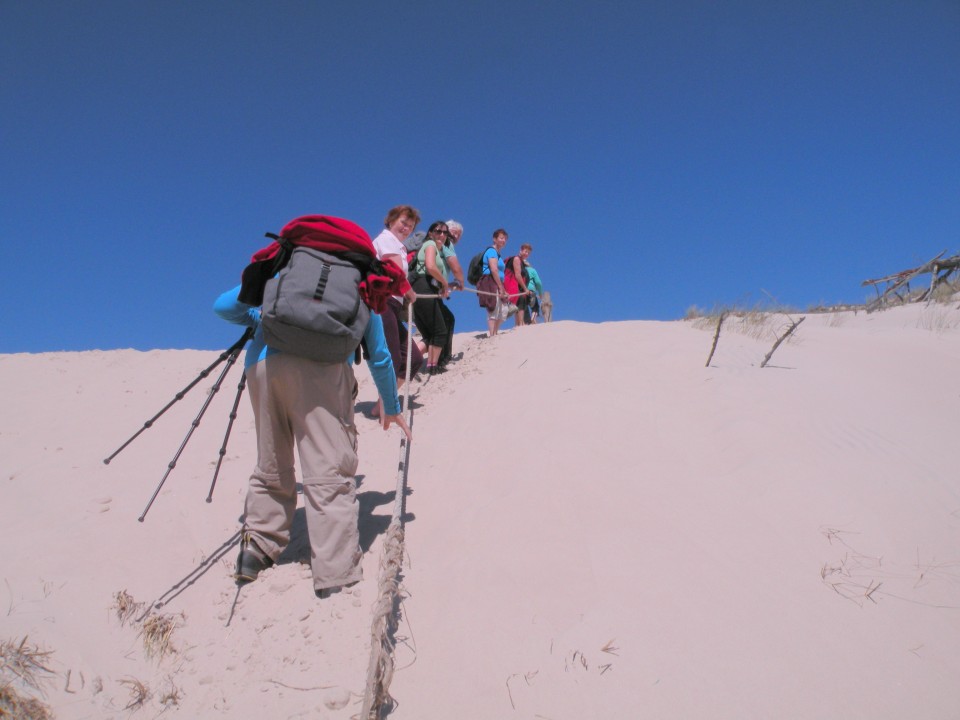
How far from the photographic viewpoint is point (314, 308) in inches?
93.4

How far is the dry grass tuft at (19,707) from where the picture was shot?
1.85 m

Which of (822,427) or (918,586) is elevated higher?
(822,427)

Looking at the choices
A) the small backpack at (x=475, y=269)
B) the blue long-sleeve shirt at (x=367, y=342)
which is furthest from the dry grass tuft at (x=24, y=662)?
→ the small backpack at (x=475, y=269)

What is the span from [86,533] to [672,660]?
9.58ft

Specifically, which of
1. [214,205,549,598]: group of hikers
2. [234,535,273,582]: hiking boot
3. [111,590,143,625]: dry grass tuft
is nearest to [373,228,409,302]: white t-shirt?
[214,205,549,598]: group of hikers

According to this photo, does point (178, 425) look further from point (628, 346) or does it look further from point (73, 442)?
point (628, 346)

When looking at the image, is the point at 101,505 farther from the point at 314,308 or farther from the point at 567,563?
the point at 567,563

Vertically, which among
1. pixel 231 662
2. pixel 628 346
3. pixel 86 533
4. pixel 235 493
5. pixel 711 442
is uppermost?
pixel 628 346

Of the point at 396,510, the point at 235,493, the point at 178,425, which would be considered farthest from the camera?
the point at 178,425

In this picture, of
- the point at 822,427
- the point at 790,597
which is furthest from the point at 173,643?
the point at 822,427

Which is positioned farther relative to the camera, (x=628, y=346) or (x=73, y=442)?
(x=628, y=346)

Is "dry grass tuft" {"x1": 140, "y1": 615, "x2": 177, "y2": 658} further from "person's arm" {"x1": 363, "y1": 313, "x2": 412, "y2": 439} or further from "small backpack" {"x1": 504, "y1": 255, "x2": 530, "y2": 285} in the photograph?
"small backpack" {"x1": 504, "y1": 255, "x2": 530, "y2": 285}

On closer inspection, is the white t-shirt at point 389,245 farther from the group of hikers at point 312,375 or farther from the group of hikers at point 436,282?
the group of hikers at point 312,375

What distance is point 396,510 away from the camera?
2812mm
